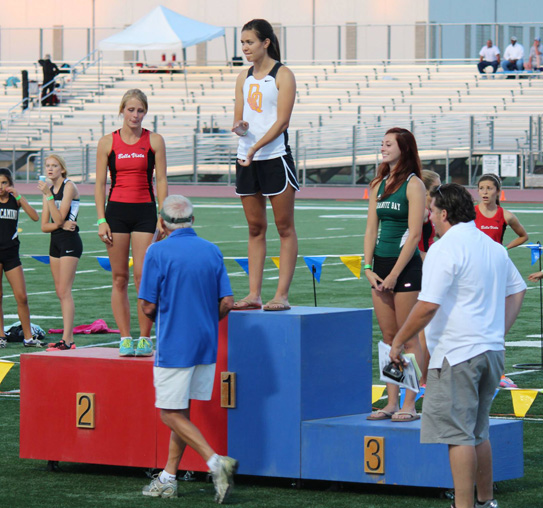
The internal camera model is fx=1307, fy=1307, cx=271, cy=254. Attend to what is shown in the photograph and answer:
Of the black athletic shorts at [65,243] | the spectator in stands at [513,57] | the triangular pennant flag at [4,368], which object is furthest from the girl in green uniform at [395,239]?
the spectator in stands at [513,57]

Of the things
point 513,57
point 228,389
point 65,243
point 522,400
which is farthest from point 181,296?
point 513,57

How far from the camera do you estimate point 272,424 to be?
297 inches

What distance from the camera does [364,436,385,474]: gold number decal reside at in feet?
23.8

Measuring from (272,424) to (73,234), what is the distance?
4.95m

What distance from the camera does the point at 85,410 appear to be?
26.3ft

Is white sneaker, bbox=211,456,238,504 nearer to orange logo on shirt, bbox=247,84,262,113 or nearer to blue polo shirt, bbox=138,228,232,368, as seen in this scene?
blue polo shirt, bbox=138,228,232,368

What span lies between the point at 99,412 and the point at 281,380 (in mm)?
1232

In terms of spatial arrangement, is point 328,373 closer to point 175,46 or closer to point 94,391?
point 94,391

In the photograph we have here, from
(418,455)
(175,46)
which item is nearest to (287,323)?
(418,455)

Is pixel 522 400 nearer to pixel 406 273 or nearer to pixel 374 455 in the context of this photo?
pixel 406 273

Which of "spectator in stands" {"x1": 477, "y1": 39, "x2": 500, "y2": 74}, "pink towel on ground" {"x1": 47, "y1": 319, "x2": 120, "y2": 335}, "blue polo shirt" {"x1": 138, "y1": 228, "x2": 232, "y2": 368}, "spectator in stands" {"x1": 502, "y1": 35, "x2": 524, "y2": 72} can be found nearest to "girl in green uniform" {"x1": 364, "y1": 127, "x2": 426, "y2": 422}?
"blue polo shirt" {"x1": 138, "y1": 228, "x2": 232, "y2": 368}

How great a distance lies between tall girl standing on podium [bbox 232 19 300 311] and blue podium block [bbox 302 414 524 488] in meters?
0.93

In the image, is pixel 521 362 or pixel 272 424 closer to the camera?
pixel 272 424

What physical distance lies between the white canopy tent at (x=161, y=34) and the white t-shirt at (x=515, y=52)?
10380 mm
